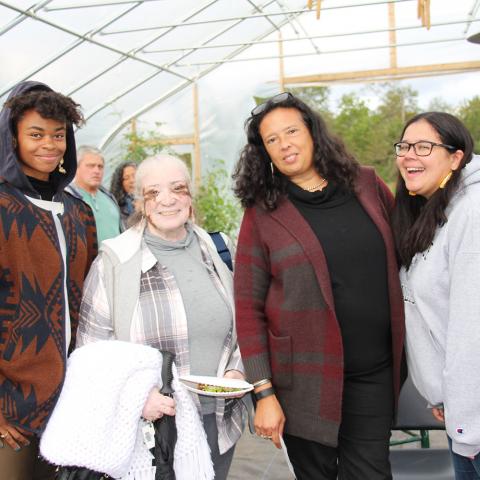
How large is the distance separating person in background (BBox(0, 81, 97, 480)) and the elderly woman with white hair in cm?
12

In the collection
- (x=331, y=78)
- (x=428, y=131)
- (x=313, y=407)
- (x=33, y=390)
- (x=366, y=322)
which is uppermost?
(x=331, y=78)

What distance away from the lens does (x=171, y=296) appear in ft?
6.52

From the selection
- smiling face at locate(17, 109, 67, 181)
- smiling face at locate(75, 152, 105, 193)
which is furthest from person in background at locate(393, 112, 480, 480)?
smiling face at locate(75, 152, 105, 193)

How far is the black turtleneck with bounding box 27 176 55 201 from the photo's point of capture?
6.51 feet

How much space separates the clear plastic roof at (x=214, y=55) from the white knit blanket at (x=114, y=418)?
15.7ft

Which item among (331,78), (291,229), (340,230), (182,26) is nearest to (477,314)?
(340,230)

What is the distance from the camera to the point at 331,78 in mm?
9766

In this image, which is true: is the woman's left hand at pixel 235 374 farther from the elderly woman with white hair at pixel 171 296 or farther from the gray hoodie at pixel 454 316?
the gray hoodie at pixel 454 316

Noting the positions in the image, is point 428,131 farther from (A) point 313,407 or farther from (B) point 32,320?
(B) point 32,320

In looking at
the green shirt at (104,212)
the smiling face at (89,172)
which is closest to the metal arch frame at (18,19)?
the smiling face at (89,172)

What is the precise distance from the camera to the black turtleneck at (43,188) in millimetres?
1984

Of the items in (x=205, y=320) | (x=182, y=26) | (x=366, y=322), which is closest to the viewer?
(x=366, y=322)

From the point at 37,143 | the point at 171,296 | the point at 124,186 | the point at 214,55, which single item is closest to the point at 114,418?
the point at 171,296

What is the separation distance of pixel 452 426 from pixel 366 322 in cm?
40
